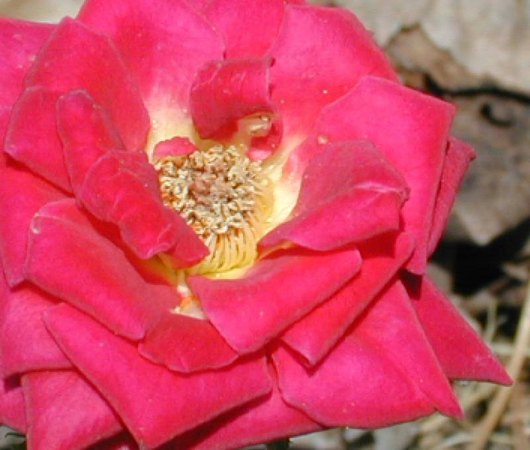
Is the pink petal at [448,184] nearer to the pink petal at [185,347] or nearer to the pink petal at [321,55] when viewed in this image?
the pink petal at [321,55]

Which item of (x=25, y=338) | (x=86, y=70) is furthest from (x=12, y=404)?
(x=86, y=70)

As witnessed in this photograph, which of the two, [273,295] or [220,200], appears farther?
[220,200]

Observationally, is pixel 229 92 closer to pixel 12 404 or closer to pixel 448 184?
pixel 448 184

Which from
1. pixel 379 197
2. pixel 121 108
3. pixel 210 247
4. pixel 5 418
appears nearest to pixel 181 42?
pixel 121 108

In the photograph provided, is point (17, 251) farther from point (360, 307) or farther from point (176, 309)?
point (360, 307)

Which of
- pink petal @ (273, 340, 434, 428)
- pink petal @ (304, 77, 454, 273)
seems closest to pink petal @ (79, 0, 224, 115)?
pink petal @ (304, 77, 454, 273)

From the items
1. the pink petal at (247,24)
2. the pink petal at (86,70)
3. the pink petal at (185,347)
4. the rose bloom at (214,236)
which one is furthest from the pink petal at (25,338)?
the pink petal at (247,24)
